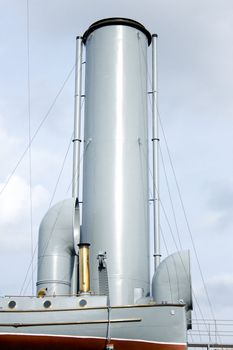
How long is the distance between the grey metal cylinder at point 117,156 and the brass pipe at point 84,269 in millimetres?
1048

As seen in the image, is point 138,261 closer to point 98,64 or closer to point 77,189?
point 77,189

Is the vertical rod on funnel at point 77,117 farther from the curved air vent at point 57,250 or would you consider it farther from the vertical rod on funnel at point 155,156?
the vertical rod on funnel at point 155,156

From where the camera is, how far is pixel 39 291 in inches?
589

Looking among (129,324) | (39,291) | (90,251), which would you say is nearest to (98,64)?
(90,251)

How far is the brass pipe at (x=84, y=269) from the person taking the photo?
14539mm

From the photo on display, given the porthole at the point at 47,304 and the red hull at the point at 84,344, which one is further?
the porthole at the point at 47,304

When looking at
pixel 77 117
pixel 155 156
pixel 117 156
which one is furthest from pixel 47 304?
pixel 77 117

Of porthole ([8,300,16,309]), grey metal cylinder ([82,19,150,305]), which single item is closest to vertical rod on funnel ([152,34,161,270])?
grey metal cylinder ([82,19,150,305])

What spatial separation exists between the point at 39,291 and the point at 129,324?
314cm

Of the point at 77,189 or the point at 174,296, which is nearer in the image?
the point at 174,296

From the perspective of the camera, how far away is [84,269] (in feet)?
48.8

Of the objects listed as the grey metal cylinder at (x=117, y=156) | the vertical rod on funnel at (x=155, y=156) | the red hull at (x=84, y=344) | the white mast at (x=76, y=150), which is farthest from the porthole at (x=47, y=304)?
the vertical rod on funnel at (x=155, y=156)

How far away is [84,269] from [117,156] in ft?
12.8

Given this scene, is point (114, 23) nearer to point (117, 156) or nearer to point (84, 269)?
point (117, 156)
